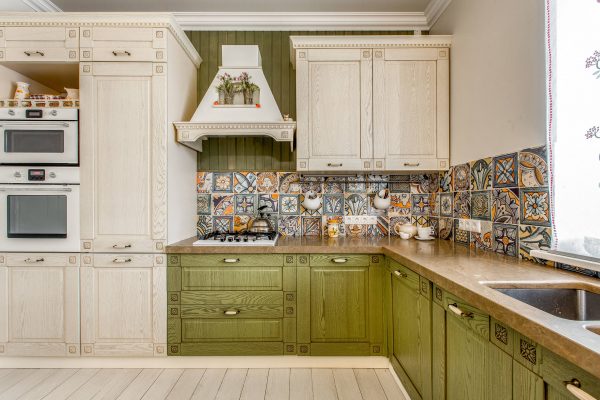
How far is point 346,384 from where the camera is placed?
207 cm

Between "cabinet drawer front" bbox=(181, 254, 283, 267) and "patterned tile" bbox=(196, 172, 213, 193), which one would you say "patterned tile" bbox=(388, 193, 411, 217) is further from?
"patterned tile" bbox=(196, 172, 213, 193)

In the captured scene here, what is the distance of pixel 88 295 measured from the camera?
7.20ft

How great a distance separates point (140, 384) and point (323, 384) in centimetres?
120

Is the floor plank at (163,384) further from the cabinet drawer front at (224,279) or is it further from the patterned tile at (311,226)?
the patterned tile at (311,226)

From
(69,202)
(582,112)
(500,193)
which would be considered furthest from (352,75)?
(69,202)

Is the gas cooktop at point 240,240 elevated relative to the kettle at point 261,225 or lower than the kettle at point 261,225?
lower

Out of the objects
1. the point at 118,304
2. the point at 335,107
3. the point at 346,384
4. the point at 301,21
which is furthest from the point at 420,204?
the point at 118,304

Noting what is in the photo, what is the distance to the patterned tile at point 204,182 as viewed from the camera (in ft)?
9.28

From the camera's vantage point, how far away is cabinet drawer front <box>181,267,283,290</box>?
221 centimetres

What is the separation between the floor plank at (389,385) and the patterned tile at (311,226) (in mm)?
1162

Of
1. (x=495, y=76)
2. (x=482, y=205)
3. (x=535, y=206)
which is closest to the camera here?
(x=535, y=206)

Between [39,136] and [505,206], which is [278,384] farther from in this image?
[39,136]

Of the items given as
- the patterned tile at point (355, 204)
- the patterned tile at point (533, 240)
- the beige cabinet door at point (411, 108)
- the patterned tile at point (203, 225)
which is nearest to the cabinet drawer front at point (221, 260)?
the patterned tile at point (203, 225)

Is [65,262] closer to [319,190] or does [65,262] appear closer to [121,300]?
[121,300]
